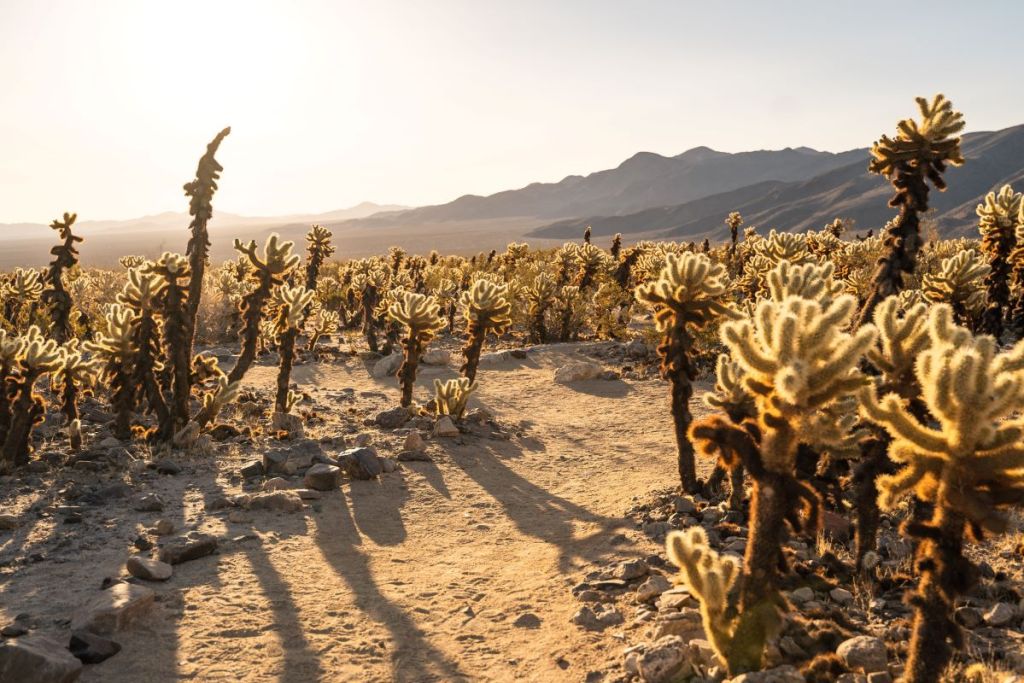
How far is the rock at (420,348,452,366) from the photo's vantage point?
17.8m

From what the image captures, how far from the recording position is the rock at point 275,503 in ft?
26.8

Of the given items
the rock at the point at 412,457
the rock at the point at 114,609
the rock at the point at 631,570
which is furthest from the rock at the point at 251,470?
the rock at the point at 631,570

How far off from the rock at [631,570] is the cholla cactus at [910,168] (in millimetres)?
4758

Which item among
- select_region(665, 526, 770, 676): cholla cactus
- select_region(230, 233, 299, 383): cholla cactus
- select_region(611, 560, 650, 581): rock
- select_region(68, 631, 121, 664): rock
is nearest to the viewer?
select_region(665, 526, 770, 676): cholla cactus

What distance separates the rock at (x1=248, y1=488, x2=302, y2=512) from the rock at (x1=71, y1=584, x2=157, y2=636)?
7.91 ft

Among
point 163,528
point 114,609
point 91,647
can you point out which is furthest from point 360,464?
point 91,647

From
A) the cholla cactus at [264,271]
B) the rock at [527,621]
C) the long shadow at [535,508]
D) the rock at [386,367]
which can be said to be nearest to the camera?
the rock at [527,621]

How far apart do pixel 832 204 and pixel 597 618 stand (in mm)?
115904

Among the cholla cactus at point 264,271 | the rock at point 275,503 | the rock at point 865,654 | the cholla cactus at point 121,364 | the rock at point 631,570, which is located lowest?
the rock at point 631,570

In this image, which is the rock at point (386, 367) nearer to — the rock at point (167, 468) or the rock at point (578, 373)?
the rock at point (578, 373)

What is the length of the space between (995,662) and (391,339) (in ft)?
56.8

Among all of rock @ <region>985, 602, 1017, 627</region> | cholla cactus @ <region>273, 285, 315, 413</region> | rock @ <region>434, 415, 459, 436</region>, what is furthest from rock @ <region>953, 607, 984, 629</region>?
cholla cactus @ <region>273, 285, 315, 413</region>

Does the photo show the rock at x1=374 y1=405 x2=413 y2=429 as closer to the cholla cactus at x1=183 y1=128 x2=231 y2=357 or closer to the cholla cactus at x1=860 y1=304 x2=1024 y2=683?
the cholla cactus at x1=183 y1=128 x2=231 y2=357

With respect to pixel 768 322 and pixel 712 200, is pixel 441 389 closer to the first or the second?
pixel 768 322
